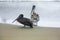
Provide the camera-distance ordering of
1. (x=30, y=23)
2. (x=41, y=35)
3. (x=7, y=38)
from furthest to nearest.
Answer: (x=30, y=23), (x=41, y=35), (x=7, y=38)

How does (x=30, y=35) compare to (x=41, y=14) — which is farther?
(x=41, y=14)

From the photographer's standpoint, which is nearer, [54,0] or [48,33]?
[48,33]

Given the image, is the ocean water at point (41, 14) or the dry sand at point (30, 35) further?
the ocean water at point (41, 14)

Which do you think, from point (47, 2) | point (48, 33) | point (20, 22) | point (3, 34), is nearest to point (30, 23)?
point (20, 22)

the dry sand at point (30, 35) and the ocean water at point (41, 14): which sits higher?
the ocean water at point (41, 14)

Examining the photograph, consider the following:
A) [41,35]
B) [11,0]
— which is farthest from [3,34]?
[11,0]

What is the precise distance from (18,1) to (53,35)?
4.18 meters

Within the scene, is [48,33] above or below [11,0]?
below

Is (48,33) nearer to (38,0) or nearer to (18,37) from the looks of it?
(18,37)

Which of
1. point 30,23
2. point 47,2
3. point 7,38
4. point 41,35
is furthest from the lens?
point 47,2

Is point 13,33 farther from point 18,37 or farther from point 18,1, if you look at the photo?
point 18,1

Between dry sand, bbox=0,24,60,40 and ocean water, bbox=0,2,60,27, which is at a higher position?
ocean water, bbox=0,2,60,27

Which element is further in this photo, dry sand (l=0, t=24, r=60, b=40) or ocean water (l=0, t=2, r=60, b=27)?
ocean water (l=0, t=2, r=60, b=27)

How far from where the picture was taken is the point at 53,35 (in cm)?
180
